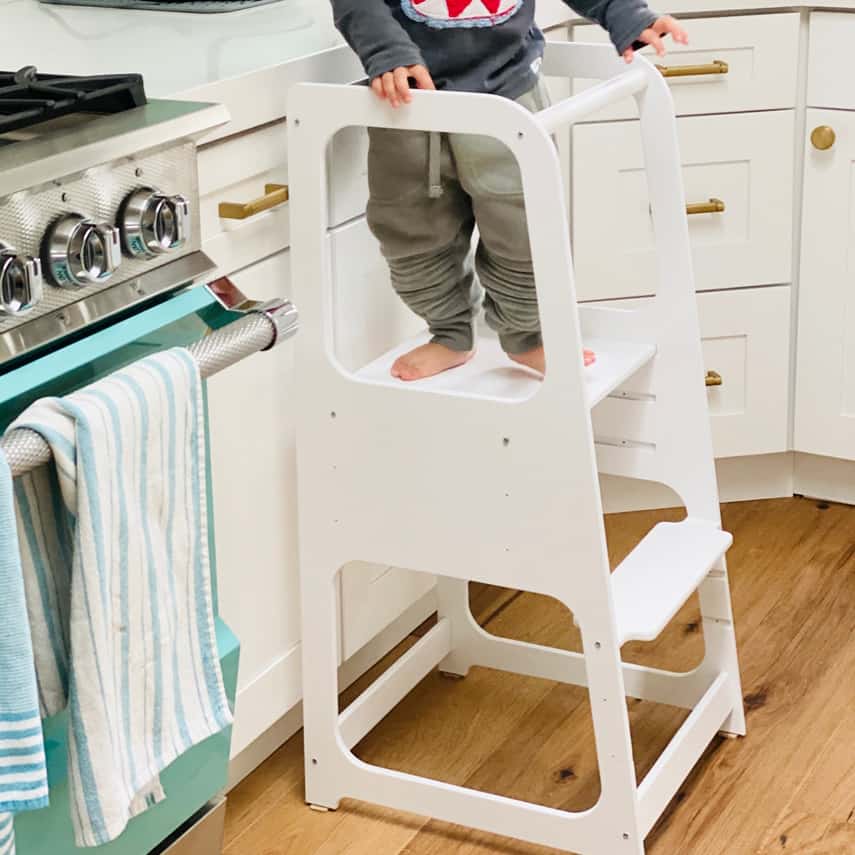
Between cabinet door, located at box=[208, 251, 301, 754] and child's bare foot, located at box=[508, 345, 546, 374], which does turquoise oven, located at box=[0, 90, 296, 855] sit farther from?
child's bare foot, located at box=[508, 345, 546, 374]

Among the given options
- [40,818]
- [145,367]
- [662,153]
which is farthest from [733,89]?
[40,818]

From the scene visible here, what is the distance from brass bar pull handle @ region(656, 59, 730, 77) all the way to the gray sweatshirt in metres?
0.59

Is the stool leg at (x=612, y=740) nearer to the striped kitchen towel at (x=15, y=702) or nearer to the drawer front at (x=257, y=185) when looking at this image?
the drawer front at (x=257, y=185)

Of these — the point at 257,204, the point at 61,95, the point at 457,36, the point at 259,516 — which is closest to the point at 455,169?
the point at 457,36

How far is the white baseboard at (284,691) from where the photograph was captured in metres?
1.62

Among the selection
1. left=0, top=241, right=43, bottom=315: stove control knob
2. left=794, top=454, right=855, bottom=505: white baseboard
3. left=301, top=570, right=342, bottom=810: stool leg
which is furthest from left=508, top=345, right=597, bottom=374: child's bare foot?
left=794, top=454, right=855, bottom=505: white baseboard

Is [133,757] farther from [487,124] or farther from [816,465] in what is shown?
[816,465]

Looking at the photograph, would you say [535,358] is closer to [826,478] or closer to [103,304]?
[103,304]

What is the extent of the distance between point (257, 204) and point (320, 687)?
1.85 feet

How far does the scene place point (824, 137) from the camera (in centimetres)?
218

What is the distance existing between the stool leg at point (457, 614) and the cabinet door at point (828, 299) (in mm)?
697

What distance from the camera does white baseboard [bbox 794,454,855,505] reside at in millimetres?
2439

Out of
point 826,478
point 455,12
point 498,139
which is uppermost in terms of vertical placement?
point 455,12

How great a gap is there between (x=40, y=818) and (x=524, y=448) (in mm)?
595
